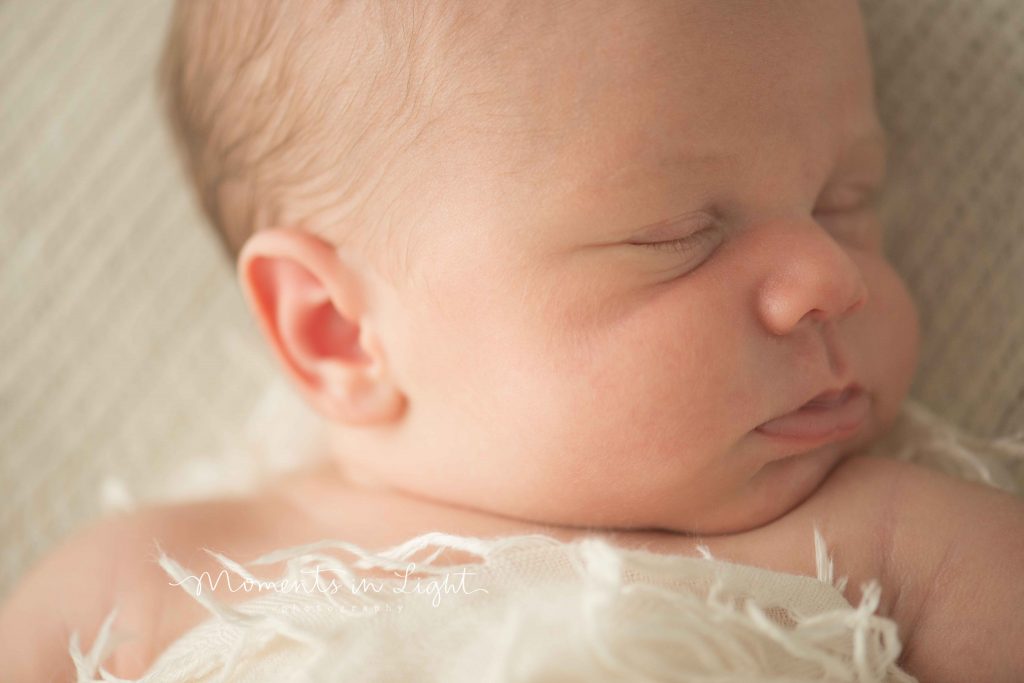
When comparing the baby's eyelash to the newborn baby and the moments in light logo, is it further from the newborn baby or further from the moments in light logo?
the moments in light logo

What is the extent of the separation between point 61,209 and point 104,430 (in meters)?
0.38

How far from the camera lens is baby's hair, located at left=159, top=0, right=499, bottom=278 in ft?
3.40

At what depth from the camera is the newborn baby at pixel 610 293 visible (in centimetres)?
100

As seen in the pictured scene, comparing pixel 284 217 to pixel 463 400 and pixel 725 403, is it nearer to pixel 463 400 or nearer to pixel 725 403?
pixel 463 400

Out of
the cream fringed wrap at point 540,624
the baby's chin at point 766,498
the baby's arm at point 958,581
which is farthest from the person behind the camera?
the baby's chin at point 766,498

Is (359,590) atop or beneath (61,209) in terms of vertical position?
beneath

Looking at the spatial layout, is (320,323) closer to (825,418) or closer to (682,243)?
(682,243)

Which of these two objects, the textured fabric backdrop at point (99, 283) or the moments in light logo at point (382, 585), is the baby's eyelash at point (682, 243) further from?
the textured fabric backdrop at point (99, 283)

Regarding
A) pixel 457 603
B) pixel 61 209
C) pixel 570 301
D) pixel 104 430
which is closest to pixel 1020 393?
pixel 570 301

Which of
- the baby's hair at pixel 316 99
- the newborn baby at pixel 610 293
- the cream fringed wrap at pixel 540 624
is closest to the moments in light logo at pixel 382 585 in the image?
the cream fringed wrap at pixel 540 624

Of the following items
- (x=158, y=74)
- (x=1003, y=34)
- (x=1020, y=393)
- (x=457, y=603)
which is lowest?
(x=1020, y=393)

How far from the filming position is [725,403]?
1.00 m

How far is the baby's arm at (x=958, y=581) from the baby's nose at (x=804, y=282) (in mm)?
221

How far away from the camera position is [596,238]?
1.01 meters
